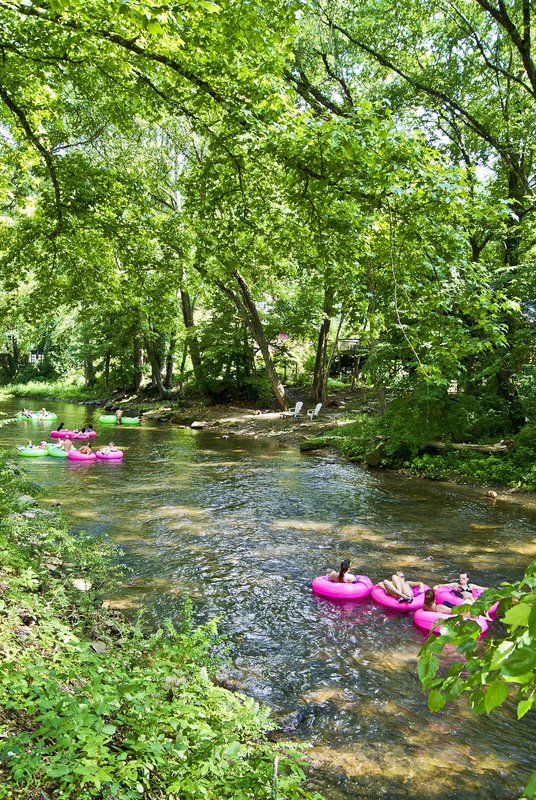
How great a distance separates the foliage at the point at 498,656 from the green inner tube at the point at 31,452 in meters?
17.2

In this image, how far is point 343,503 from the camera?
12141mm

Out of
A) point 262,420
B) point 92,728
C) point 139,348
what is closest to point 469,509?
Result: point 92,728

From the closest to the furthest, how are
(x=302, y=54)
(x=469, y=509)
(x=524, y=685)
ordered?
(x=524, y=685) < (x=469, y=509) < (x=302, y=54)

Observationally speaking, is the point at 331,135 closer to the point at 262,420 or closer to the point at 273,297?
the point at 262,420

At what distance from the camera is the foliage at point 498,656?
125cm

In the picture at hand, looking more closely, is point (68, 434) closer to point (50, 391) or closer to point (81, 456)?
point (81, 456)

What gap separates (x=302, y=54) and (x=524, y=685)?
17773 mm

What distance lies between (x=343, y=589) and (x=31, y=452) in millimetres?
13112

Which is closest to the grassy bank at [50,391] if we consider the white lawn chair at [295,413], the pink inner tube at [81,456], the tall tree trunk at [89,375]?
the tall tree trunk at [89,375]

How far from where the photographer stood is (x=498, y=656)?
1.33m

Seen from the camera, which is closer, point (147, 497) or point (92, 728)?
point (92, 728)

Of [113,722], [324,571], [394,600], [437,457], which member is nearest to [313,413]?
[437,457]

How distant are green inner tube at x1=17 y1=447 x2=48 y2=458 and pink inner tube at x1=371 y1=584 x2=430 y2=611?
1332 centimetres

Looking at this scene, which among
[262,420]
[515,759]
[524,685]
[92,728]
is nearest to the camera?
[524,685]
